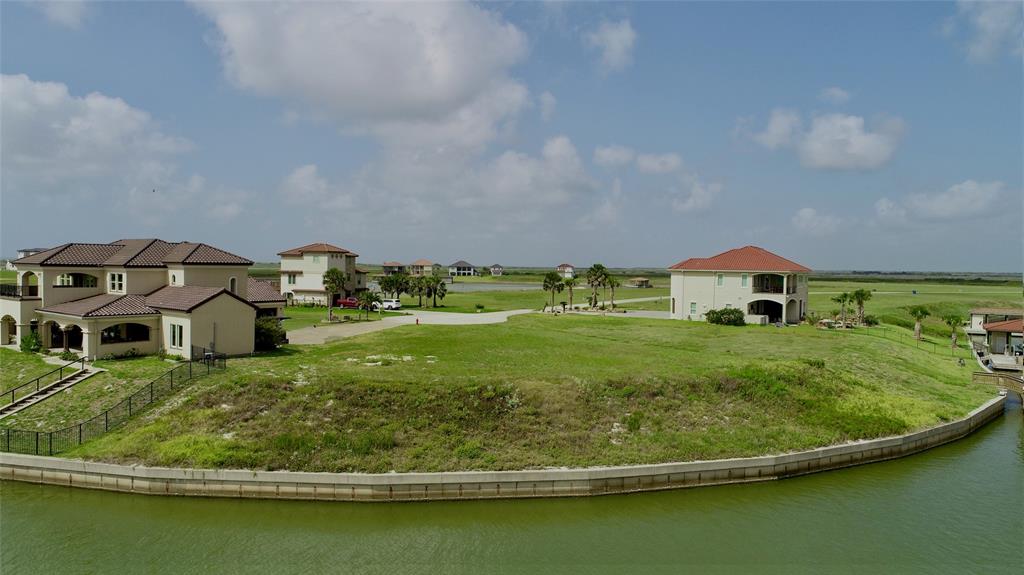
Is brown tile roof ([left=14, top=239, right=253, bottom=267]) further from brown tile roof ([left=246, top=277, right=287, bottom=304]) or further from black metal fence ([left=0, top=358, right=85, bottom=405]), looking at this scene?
black metal fence ([left=0, top=358, right=85, bottom=405])

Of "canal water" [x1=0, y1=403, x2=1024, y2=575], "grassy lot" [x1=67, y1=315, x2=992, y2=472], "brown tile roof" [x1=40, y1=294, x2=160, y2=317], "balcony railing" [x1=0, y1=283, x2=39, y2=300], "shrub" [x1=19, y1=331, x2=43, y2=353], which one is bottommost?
"canal water" [x1=0, y1=403, x2=1024, y2=575]

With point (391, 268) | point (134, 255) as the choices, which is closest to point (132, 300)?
point (134, 255)

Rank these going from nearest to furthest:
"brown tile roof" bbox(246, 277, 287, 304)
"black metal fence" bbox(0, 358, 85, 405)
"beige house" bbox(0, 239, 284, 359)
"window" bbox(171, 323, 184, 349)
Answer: "black metal fence" bbox(0, 358, 85, 405) → "beige house" bbox(0, 239, 284, 359) → "window" bbox(171, 323, 184, 349) → "brown tile roof" bbox(246, 277, 287, 304)

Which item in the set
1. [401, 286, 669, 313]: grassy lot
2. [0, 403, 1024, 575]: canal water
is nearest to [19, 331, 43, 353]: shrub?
[0, 403, 1024, 575]: canal water

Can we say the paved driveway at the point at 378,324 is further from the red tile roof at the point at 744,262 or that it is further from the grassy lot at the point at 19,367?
the red tile roof at the point at 744,262

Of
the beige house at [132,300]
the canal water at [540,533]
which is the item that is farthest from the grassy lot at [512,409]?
the beige house at [132,300]

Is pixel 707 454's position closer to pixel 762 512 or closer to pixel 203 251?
pixel 762 512

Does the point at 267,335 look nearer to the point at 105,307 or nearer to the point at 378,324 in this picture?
the point at 105,307

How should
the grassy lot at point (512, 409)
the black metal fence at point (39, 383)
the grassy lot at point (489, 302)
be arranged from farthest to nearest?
1. the grassy lot at point (489, 302)
2. the black metal fence at point (39, 383)
3. the grassy lot at point (512, 409)
